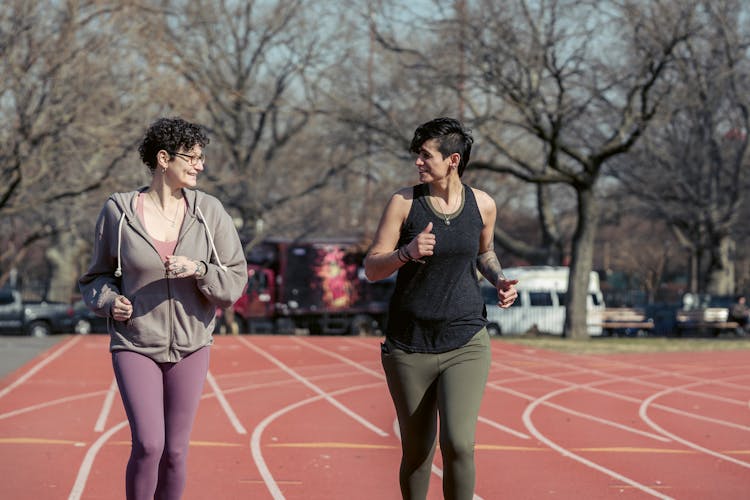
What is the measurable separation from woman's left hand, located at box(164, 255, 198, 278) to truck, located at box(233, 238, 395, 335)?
32.8 meters

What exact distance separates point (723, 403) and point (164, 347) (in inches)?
442

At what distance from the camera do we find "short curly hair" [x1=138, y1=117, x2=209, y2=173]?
17.6 ft

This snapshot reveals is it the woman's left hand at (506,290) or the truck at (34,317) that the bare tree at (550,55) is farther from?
the woman's left hand at (506,290)

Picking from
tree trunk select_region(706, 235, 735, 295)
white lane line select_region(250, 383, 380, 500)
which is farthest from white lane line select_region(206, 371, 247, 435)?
tree trunk select_region(706, 235, 735, 295)

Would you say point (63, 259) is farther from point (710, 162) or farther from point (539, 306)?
point (710, 162)

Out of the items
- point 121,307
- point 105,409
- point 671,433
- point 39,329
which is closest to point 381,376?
point 105,409

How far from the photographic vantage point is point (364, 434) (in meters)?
11.4

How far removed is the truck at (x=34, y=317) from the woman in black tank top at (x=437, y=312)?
103 feet

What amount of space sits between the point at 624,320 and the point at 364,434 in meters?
26.5

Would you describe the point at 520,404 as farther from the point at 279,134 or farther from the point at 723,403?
the point at 279,134

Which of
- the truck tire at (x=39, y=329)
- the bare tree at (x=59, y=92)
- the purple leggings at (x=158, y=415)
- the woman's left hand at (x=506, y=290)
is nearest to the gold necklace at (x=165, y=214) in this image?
the purple leggings at (x=158, y=415)

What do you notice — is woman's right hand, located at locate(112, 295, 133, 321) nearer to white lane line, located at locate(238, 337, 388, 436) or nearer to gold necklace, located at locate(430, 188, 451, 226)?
Result: gold necklace, located at locate(430, 188, 451, 226)

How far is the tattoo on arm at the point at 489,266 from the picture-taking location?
17.8ft

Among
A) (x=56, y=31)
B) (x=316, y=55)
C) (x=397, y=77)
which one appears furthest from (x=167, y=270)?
(x=316, y=55)
